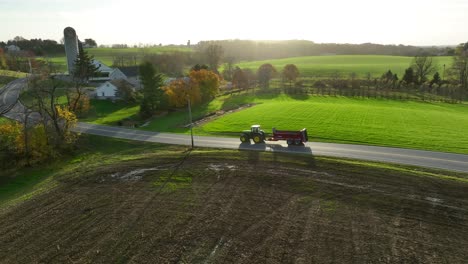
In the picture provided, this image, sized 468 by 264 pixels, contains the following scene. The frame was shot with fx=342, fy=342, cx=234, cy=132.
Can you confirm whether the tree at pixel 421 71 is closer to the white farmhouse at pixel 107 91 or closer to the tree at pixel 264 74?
the tree at pixel 264 74

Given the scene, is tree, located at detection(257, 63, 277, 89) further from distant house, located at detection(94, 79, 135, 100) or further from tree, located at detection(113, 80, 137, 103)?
tree, located at detection(113, 80, 137, 103)

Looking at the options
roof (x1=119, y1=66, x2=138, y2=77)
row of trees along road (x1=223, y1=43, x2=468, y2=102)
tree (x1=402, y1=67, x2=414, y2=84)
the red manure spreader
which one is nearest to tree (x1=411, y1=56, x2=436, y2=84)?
row of trees along road (x1=223, y1=43, x2=468, y2=102)

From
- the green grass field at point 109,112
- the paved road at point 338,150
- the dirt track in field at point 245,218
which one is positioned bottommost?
the dirt track in field at point 245,218

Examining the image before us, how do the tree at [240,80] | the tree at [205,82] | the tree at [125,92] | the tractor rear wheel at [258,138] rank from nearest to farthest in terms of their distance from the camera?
the tractor rear wheel at [258,138] < the tree at [205,82] < the tree at [125,92] < the tree at [240,80]

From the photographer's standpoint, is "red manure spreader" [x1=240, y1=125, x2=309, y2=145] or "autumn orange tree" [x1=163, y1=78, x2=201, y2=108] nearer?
"red manure spreader" [x1=240, y1=125, x2=309, y2=145]

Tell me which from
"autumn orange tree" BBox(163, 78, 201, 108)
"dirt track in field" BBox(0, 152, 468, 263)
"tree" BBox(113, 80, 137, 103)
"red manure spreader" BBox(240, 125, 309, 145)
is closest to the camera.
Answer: "dirt track in field" BBox(0, 152, 468, 263)

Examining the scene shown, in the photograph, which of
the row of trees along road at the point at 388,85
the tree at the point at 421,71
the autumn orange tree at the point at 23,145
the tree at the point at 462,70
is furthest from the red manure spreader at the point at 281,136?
the tree at the point at 462,70
